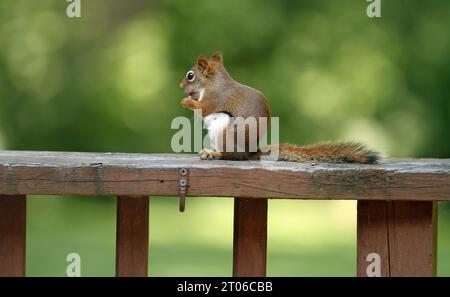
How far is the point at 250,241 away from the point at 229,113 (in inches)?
14.7

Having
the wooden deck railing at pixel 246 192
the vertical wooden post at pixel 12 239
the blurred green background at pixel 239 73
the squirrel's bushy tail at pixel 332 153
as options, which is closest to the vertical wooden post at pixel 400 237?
the wooden deck railing at pixel 246 192

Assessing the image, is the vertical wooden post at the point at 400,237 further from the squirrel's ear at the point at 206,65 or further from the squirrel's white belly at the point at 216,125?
the squirrel's ear at the point at 206,65

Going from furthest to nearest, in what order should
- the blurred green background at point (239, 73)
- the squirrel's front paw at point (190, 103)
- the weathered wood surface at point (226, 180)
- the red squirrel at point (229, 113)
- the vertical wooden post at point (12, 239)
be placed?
1. the blurred green background at point (239, 73)
2. the squirrel's front paw at point (190, 103)
3. the red squirrel at point (229, 113)
4. the vertical wooden post at point (12, 239)
5. the weathered wood surface at point (226, 180)

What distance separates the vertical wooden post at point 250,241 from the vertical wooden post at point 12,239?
460 mm

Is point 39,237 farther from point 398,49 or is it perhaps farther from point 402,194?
point 402,194

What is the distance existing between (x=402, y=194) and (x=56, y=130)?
14.8 feet

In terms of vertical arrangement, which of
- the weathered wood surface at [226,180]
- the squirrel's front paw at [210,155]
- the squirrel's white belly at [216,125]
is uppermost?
the squirrel's white belly at [216,125]

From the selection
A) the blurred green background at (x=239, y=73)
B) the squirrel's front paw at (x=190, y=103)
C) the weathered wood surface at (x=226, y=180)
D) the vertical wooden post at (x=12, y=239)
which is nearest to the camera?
the weathered wood surface at (x=226, y=180)

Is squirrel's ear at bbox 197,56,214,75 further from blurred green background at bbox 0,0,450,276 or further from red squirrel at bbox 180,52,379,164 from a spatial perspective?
blurred green background at bbox 0,0,450,276

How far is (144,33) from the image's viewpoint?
21.0ft

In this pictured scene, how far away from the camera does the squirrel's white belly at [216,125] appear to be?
7.25ft

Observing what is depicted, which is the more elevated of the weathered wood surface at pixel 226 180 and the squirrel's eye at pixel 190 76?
the squirrel's eye at pixel 190 76

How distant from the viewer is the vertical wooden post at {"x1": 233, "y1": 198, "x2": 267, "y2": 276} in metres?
2.00

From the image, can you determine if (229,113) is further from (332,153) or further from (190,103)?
(332,153)
